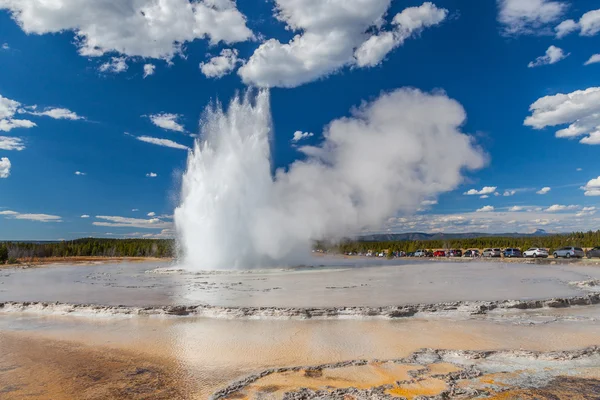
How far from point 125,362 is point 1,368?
6.09 ft

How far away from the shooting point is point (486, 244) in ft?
252

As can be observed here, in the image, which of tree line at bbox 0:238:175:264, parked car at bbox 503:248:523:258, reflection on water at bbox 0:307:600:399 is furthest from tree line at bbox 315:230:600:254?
reflection on water at bbox 0:307:600:399

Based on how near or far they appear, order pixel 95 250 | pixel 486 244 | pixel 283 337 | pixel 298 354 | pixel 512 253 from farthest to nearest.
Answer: pixel 486 244 → pixel 95 250 → pixel 512 253 → pixel 283 337 → pixel 298 354

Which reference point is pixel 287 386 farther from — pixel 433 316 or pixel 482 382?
pixel 433 316

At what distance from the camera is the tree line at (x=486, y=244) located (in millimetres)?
57406

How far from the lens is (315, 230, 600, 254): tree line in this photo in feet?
188

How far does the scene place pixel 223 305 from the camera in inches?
434

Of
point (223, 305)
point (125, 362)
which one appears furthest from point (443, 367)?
point (223, 305)

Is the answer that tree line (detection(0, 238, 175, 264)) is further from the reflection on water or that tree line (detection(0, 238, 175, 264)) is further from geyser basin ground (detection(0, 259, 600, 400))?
geyser basin ground (detection(0, 259, 600, 400))

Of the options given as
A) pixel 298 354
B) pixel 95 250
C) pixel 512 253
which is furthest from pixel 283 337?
pixel 95 250

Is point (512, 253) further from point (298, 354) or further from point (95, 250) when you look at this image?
point (95, 250)

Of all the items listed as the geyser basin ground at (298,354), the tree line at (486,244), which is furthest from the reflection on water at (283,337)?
the tree line at (486,244)

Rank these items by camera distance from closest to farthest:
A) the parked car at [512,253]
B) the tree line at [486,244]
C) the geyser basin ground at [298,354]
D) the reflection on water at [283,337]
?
the geyser basin ground at [298,354] < the reflection on water at [283,337] < the parked car at [512,253] < the tree line at [486,244]

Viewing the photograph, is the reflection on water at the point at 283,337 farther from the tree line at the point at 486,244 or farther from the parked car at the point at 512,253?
the tree line at the point at 486,244
